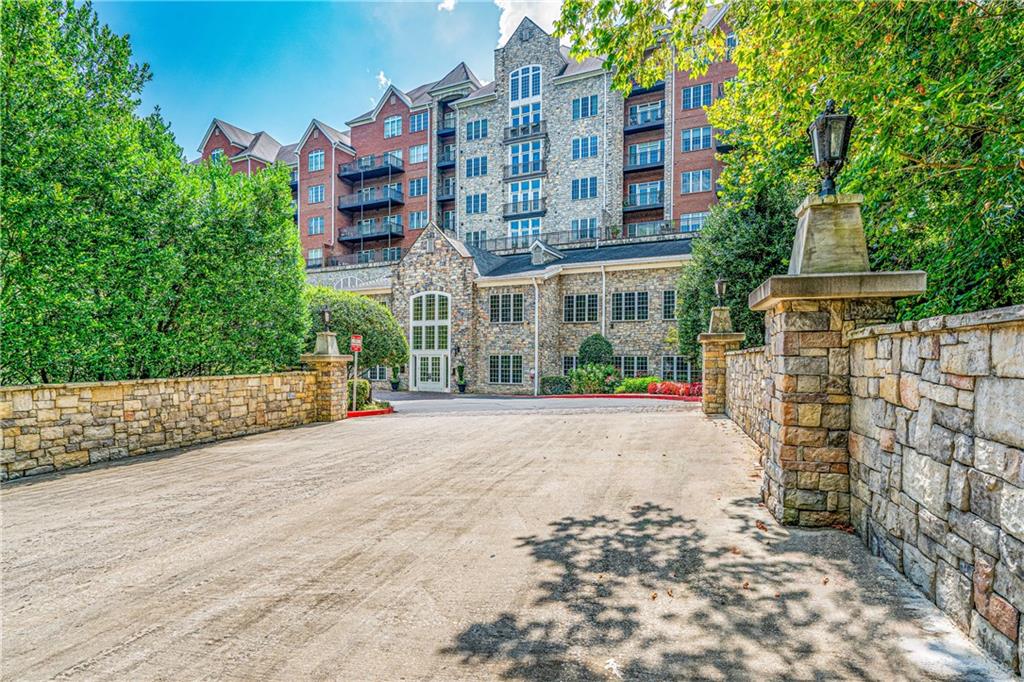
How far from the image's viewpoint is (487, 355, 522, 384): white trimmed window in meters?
25.5

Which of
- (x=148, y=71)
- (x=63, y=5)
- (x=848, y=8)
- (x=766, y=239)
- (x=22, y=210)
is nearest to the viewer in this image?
(x=848, y=8)

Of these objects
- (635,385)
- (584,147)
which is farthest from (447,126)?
(635,385)

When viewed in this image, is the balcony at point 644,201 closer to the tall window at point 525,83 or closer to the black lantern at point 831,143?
the tall window at point 525,83

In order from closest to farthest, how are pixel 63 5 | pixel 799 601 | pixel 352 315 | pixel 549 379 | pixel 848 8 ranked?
pixel 799 601, pixel 848 8, pixel 63 5, pixel 352 315, pixel 549 379

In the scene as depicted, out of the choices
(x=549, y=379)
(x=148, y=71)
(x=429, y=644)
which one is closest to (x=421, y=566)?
(x=429, y=644)

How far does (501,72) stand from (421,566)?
37.2 meters

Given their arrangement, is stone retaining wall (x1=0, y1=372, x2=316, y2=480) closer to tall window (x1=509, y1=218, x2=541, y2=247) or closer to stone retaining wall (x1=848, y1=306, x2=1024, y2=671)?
stone retaining wall (x1=848, y1=306, x2=1024, y2=671)

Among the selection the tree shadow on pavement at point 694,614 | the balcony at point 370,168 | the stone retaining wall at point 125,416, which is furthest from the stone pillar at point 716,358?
the balcony at point 370,168

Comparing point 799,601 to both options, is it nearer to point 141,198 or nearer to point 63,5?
point 141,198

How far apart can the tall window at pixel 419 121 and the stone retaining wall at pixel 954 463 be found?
40.4m

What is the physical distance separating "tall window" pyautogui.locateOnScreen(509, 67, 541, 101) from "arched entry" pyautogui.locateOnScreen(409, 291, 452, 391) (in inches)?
653

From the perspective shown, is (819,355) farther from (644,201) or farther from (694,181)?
(644,201)

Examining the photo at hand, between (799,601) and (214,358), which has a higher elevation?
(214,358)

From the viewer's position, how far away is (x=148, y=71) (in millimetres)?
9555
